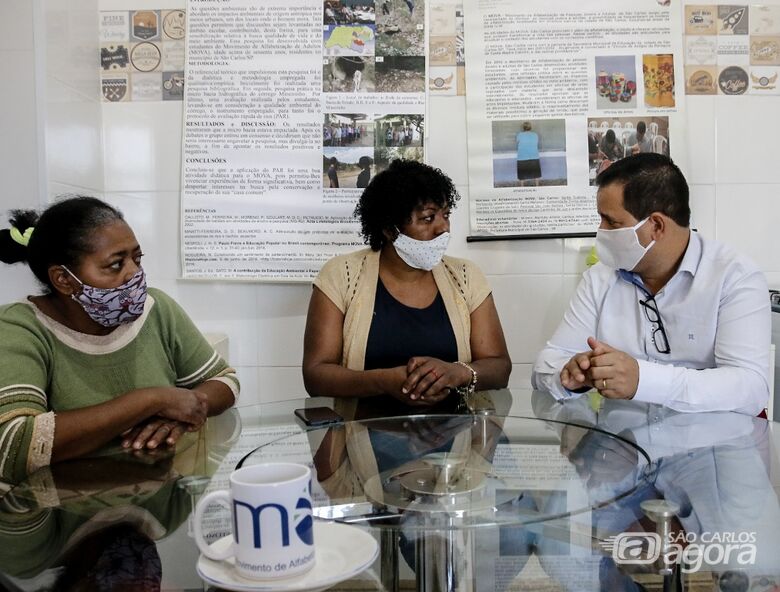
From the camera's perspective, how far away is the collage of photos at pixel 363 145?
2.92 meters

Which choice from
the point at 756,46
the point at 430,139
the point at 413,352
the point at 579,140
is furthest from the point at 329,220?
the point at 756,46

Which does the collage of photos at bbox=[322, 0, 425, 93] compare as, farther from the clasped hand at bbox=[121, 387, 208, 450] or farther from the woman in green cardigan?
the clasped hand at bbox=[121, 387, 208, 450]

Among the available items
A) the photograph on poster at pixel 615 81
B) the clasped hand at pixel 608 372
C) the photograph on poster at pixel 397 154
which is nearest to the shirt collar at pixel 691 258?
the clasped hand at pixel 608 372

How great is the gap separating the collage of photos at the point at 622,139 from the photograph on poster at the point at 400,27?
752 millimetres

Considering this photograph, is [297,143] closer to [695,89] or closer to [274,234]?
[274,234]

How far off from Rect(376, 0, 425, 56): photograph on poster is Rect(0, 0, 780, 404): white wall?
0.25 m

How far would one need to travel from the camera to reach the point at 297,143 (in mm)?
2955

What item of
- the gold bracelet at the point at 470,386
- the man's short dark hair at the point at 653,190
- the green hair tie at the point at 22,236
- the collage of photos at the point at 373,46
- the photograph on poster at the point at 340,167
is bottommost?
the gold bracelet at the point at 470,386

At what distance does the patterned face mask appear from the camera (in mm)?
1676

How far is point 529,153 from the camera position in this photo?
293 centimetres

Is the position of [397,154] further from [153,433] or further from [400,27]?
[153,433]

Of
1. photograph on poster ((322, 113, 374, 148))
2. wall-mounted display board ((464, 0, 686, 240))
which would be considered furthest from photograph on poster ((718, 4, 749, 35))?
photograph on poster ((322, 113, 374, 148))

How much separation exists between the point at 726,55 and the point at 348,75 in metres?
1.47

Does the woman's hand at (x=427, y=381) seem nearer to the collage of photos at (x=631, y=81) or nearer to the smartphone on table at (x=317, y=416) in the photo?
the smartphone on table at (x=317, y=416)
